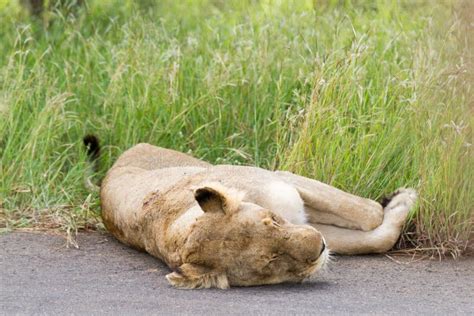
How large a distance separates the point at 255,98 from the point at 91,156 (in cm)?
135

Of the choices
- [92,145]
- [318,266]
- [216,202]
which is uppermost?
[216,202]

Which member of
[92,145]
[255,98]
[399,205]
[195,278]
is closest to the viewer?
[195,278]

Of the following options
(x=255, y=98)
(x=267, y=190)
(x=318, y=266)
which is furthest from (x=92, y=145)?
(x=318, y=266)

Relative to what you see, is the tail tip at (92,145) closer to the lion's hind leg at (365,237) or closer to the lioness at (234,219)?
the lioness at (234,219)

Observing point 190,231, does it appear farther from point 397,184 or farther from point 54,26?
point 54,26

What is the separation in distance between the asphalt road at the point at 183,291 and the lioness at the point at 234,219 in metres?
0.11

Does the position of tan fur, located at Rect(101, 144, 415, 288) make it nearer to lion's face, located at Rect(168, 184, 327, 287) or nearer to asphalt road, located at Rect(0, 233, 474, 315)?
lion's face, located at Rect(168, 184, 327, 287)

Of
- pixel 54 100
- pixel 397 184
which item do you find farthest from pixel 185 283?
pixel 54 100

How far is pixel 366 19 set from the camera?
33.1ft

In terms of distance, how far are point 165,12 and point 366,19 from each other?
225 cm

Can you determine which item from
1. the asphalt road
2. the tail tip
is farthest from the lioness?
the tail tip

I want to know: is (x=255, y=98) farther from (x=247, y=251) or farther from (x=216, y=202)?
(x=247, y=251)

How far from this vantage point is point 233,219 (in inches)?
239

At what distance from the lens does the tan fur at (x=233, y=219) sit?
6.00m
